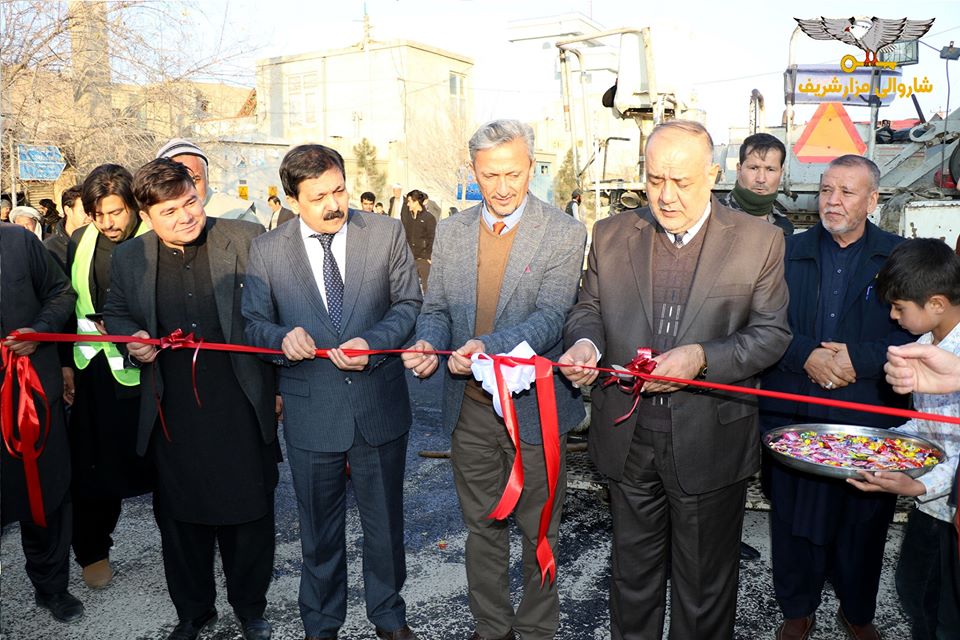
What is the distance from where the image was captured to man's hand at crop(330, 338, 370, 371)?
3051mm

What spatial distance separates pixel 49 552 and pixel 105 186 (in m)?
1.85

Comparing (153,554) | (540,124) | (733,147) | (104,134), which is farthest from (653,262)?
(540,124)

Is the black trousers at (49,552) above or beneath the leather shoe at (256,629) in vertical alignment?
above

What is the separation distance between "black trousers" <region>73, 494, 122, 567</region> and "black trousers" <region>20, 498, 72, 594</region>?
237 millimetres

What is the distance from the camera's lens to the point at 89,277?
395 centimetres

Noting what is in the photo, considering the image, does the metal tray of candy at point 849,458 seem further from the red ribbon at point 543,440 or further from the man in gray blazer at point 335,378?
the man in gray blazer at point 335,378

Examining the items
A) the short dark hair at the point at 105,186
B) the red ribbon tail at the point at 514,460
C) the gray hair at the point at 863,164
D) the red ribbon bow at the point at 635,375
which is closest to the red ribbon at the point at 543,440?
the red ribbon tail at the point at 514,460

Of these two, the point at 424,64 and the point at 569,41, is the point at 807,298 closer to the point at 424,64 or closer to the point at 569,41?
the point at 569,41

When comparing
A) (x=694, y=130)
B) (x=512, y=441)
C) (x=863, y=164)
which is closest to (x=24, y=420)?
(x=512, y=441)

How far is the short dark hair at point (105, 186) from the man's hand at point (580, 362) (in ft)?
8.06

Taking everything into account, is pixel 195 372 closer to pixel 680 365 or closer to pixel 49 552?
pixel 49 552

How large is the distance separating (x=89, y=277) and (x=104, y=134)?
10671 millimetres

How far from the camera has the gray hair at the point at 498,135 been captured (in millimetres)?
3021

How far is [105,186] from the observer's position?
12.5 ft
